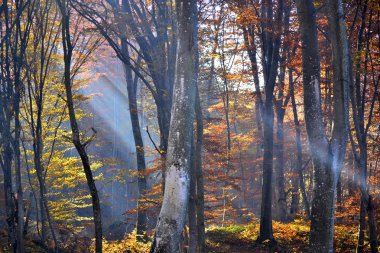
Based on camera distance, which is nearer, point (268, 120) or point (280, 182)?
point (268, 120)

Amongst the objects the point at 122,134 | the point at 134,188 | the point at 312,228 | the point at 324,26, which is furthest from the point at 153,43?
the point at 122,134

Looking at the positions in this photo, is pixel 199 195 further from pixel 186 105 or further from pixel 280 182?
pixel 280 182

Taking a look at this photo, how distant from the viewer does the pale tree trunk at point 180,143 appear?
12.1ft

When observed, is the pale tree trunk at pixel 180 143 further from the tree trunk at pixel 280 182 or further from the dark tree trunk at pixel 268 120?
the tree trunk at pixel 280 182

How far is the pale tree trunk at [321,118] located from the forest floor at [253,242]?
5096mm

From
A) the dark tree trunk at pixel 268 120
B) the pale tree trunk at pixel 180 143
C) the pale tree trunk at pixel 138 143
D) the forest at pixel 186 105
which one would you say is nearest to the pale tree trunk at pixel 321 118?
the forest at pixel 186 105

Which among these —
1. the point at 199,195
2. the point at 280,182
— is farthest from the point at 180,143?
the point at 280,182

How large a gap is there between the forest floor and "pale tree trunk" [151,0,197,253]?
6.88 m

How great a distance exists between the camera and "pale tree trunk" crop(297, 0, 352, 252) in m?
4.75

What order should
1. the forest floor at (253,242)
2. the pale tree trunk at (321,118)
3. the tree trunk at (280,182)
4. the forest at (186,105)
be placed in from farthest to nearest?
the tree trunk at (280,182) < the forest floor at (253,242) < the pale tree trunk at (321,118) < the forest at (186,105)

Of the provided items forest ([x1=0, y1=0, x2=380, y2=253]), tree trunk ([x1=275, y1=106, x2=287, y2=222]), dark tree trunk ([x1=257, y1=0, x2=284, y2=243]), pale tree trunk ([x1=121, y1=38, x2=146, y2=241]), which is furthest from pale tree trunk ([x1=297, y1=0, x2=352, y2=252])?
tree trunk ([x1=275, y1=106, x2=287, y2=222])

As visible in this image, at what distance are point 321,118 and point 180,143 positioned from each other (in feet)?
7.39

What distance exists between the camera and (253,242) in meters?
11.0

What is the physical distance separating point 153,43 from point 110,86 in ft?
94.6
